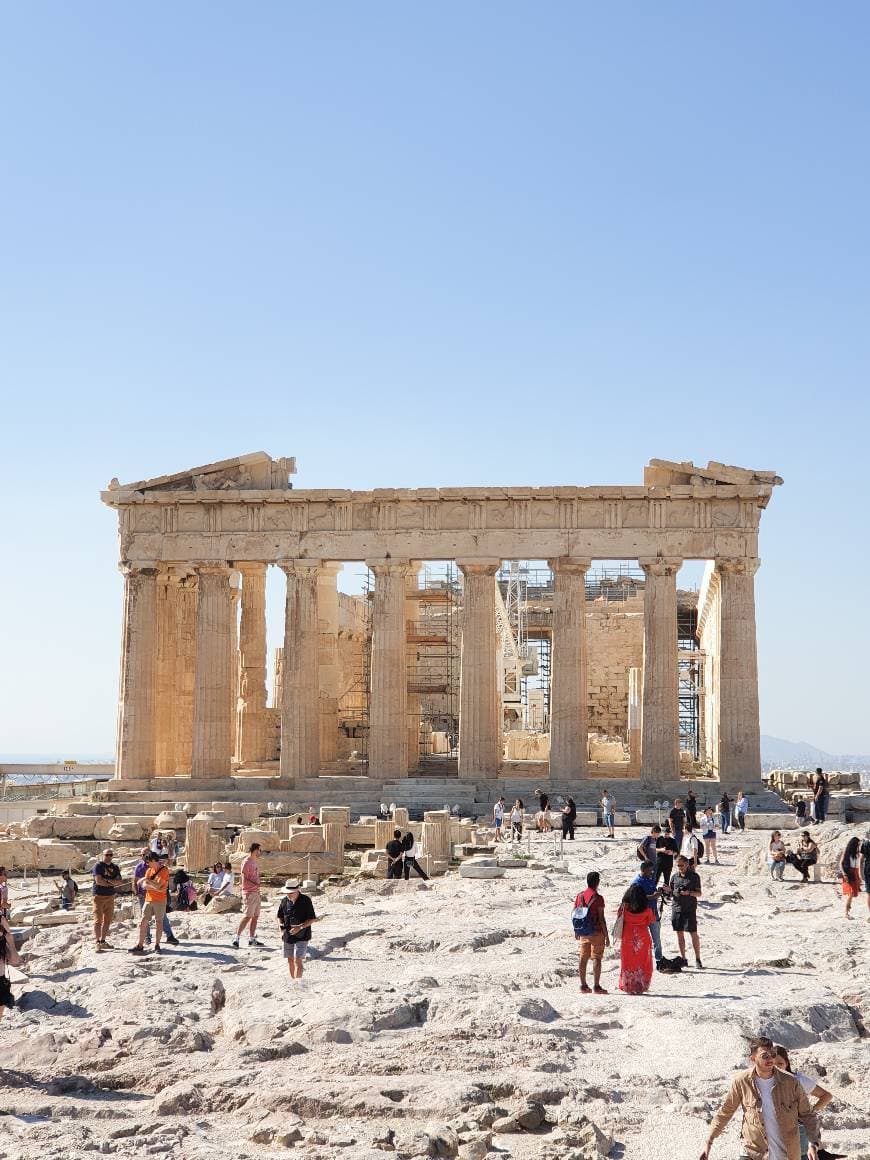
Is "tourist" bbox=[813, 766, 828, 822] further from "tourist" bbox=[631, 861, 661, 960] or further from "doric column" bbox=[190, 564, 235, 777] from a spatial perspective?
"tourist" bbox=[631, 861, 661, 960]

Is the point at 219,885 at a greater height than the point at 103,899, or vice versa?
the point at 103,899

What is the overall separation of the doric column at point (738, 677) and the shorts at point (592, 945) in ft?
76.9

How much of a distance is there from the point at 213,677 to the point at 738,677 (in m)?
14.8

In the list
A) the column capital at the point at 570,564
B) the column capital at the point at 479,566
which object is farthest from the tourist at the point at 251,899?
the column capital at the point at 570,564

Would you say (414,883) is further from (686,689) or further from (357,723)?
(686,689)

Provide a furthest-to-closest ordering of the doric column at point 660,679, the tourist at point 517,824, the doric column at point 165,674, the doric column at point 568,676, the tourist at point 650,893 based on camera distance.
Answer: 1. the doric column at point 165,674
2. the doric column at point 568,676
3. the doric column at point 660,679
4. the tourist at point 517,824
5. the tourist at point 650,893

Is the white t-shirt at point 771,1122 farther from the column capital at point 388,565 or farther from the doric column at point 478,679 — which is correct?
the column capital at point 388,565

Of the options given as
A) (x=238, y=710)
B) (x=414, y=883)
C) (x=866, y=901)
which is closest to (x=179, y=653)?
(x=238, y=710)

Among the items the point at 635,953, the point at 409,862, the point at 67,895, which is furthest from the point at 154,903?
the point at 409,862

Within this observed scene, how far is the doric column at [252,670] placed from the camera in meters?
44.1

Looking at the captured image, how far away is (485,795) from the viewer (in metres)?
38.0

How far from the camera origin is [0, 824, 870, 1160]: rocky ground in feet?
35.0

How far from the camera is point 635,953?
48.8ft

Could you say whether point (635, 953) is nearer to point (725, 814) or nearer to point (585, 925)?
point (585, 925)
